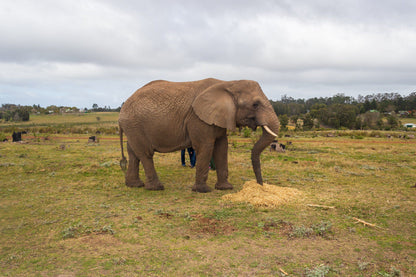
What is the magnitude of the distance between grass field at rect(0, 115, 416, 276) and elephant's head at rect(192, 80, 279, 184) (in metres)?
1.97

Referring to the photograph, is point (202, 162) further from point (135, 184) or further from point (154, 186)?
point (135, 184)

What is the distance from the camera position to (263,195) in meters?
7.93

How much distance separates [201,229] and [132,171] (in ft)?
13.9

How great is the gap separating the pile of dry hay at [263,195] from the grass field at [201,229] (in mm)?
265

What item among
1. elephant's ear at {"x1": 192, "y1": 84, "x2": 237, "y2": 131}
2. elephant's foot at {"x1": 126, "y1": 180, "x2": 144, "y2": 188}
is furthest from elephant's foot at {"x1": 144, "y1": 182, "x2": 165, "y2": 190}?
elephant's ear at {"x1": 192, "y1": 84, "x2": 237, "y2": 131}

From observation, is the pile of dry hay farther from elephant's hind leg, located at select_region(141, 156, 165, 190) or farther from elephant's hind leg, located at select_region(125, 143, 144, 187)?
elephant's hind leg, located at select_region(125, 143, 144, 187)

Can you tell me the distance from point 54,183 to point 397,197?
33.9 feet

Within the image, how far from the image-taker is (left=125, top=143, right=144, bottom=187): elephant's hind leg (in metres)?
9.42

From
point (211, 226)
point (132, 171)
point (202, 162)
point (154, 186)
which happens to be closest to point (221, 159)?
point (202, 162)

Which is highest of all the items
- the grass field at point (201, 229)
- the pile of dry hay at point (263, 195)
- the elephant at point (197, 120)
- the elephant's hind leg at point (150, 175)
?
the elephant at point (197, 120)

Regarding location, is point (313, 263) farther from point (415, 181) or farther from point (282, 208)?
point (415, 181)

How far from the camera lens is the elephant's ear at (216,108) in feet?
26.6

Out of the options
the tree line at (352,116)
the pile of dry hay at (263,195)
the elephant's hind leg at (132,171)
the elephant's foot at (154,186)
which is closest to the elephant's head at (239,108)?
the pile of dry hay at (263,195)

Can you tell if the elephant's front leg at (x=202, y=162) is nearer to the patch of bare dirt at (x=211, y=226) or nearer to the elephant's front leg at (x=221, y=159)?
the elephant's front leg at (x=221, y=159)
